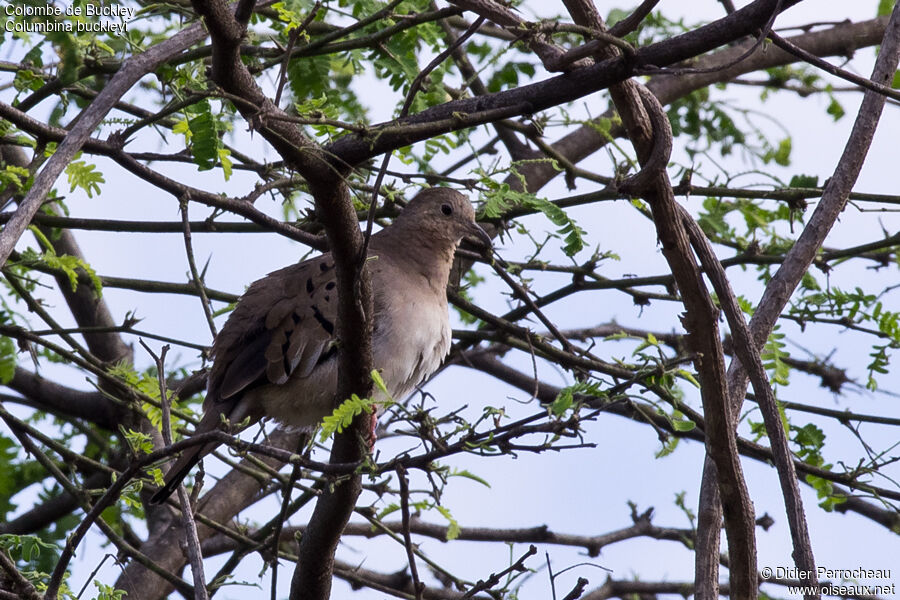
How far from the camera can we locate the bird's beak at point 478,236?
5285 millimetres

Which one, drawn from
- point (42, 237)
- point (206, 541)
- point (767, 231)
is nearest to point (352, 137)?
point (42, 237)

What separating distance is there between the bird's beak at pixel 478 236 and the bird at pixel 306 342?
0.38 m

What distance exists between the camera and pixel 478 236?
211 inches

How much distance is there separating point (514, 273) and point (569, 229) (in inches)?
39.9

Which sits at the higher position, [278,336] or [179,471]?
[278,336]

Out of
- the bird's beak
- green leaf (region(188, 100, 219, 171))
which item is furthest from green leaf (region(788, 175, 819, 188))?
green leaf (region(188, 100, 219, 171))

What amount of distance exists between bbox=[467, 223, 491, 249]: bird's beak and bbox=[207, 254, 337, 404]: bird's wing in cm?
81

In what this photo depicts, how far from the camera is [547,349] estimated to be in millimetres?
4762

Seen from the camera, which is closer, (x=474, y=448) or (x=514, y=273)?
(x=474, y=448)

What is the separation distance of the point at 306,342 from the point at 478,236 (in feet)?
3.73

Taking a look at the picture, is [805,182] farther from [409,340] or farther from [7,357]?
[7,357]

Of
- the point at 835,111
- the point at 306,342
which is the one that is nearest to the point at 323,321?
the point at 306,342

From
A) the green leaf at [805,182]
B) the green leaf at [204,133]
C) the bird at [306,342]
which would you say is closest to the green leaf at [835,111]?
the green leaf at [805,182]

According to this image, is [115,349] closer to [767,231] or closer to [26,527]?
[26,527]
